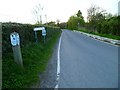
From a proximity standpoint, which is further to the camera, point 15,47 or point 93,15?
point 93,15

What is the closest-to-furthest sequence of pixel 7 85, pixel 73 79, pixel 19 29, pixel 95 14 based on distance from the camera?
pixel 7 85 < pixel 73 79 < pixel 19 29 < pixel 95 14

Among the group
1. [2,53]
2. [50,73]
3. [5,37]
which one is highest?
[5,37]

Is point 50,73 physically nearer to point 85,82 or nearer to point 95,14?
point 85,82

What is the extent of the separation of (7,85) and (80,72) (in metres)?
3.05

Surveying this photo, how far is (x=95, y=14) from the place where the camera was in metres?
67.4

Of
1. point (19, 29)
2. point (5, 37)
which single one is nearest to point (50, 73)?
point (5, 37)

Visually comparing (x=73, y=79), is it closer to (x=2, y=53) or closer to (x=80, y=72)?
(x=80, y=72)

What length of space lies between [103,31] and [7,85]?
123ft

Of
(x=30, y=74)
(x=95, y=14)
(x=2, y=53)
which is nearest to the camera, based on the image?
(x=30, y=74)

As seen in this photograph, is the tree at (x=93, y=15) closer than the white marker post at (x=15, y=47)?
No

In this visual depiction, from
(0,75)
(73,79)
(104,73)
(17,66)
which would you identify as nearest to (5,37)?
(17,66)

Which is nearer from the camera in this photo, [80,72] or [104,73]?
[104,73]

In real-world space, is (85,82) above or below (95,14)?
below

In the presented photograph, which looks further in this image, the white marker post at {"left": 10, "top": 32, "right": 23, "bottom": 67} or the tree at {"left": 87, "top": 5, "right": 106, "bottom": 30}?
the tree at {"left": 87, "top": 5, "right": 106, "bottom": 30}
